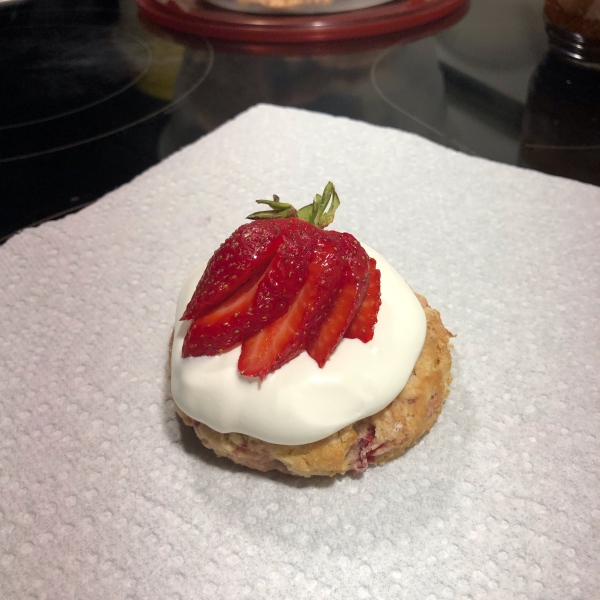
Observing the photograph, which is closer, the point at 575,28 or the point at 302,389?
the point at 302,389

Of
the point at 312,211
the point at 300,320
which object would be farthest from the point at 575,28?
the point at 300,320

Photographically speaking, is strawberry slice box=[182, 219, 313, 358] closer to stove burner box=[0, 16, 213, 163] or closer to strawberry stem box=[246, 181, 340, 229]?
strawberry stem box=[246, 181, 340, 229]

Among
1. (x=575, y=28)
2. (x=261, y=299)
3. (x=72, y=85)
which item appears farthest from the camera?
(x=72, y=85)

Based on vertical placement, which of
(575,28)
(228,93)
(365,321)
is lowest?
(228,93)

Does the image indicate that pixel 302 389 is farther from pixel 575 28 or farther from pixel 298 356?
pixel 575 28

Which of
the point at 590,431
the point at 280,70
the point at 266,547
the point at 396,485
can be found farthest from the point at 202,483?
the point at 280,70

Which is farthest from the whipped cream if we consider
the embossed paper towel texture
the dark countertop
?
the dark countertop
